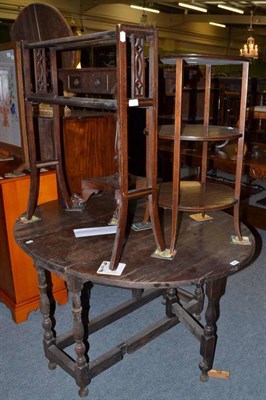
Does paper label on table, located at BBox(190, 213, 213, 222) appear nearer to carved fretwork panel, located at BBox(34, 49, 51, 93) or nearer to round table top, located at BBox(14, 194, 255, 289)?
round table top, located at BBox(14, 194, 255, 289)

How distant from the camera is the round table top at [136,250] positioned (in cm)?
136

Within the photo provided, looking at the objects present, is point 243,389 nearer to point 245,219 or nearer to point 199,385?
point 199,385

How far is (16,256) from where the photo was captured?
221 cm

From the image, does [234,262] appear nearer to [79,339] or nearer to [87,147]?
A: [79,339]

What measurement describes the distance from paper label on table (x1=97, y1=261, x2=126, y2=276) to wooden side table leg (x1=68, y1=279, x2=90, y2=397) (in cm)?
12

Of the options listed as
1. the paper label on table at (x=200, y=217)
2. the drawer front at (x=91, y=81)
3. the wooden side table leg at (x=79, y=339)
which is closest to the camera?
the drawer front at (x=91, y=81)

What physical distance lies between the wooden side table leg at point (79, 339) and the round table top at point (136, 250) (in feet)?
0.23

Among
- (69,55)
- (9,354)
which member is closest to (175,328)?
(9,354)

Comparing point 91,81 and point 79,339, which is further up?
point 91,81

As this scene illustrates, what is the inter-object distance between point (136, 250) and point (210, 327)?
1.81 ft

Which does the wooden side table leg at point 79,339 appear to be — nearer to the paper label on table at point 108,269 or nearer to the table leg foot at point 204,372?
the paper label on table at point 108,269

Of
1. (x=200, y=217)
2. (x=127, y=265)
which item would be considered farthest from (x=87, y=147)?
(x=127, y=265)

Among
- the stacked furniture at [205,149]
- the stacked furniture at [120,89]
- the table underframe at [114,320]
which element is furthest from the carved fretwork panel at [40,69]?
the table underframe at [114,320]

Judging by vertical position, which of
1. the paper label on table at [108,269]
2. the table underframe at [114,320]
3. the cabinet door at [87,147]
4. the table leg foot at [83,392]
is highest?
the cabinet door at [87,147]
